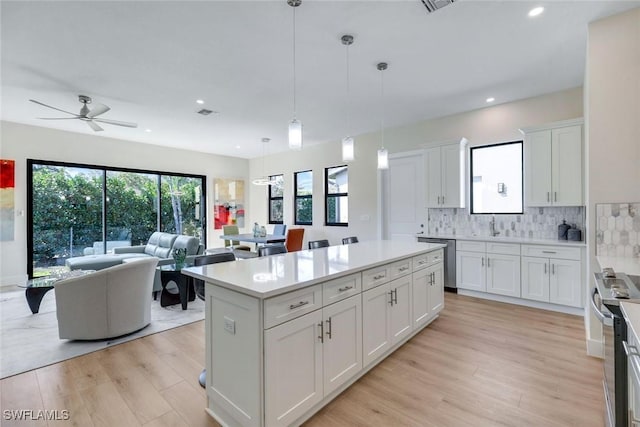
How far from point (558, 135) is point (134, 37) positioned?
5.02 metres

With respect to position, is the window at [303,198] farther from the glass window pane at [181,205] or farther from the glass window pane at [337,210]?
the glass window pane at [181,205]

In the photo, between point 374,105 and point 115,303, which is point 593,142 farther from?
point 115,303

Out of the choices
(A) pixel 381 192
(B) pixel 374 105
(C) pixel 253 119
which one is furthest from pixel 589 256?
(C) pixel 253 119

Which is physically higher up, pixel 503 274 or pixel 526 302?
pixel 503 274

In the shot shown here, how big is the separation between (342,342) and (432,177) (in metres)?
3.82

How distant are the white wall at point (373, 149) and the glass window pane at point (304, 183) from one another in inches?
6.9

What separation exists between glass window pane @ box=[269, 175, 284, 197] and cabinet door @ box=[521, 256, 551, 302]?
20.2 ft

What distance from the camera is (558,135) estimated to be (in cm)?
375

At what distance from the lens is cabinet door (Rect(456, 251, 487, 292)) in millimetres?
4246

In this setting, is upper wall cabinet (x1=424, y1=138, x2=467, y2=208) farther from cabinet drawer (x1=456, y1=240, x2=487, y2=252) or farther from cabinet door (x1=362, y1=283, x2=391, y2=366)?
cabinet door (x1=362, y1=283, x2=391, y2=366)

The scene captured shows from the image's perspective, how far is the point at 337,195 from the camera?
278 inches

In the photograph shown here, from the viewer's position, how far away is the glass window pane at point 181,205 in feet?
24.5

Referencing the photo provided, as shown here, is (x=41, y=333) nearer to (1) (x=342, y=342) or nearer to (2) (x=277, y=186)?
(1) (x=342, y=342)

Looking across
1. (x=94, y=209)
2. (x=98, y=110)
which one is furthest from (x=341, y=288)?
(x=94, y=209)
